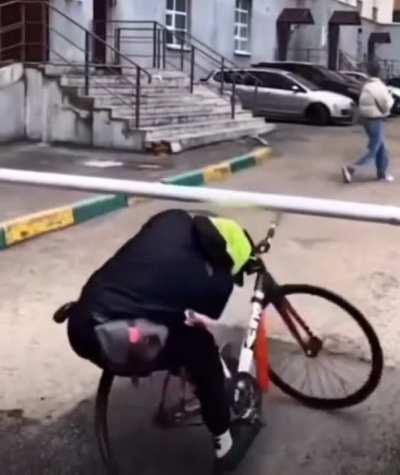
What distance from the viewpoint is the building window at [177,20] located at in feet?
80.0

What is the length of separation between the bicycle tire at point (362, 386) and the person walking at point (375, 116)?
8.98m

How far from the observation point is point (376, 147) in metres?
13.3

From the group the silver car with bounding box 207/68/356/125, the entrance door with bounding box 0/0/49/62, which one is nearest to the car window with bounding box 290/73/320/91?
the silver car with bounding box 207/68/356/125

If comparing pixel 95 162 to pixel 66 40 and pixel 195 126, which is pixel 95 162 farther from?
pixel 66 40

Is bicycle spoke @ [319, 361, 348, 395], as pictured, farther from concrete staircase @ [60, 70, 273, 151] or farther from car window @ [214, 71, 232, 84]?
car window @ [214, 71, 232, 84]

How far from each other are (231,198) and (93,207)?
599 centimetres

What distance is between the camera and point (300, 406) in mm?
4293

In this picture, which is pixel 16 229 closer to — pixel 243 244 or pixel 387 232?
pixel 387 232

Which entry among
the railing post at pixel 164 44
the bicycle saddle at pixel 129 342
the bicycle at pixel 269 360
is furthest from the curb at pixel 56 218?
the railing post at pixel 164 44

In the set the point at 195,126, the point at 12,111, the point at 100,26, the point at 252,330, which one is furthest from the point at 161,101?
the point at 252,330

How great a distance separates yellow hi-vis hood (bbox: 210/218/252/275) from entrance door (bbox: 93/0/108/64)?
60.8ft

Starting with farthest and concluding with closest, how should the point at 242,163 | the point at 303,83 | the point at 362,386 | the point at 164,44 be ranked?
the point at 303,83, the point at 164,44, the point at 242,163, the point at 362,386

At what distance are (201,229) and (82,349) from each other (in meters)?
0.59

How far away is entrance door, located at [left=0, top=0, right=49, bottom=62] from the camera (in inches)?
710
